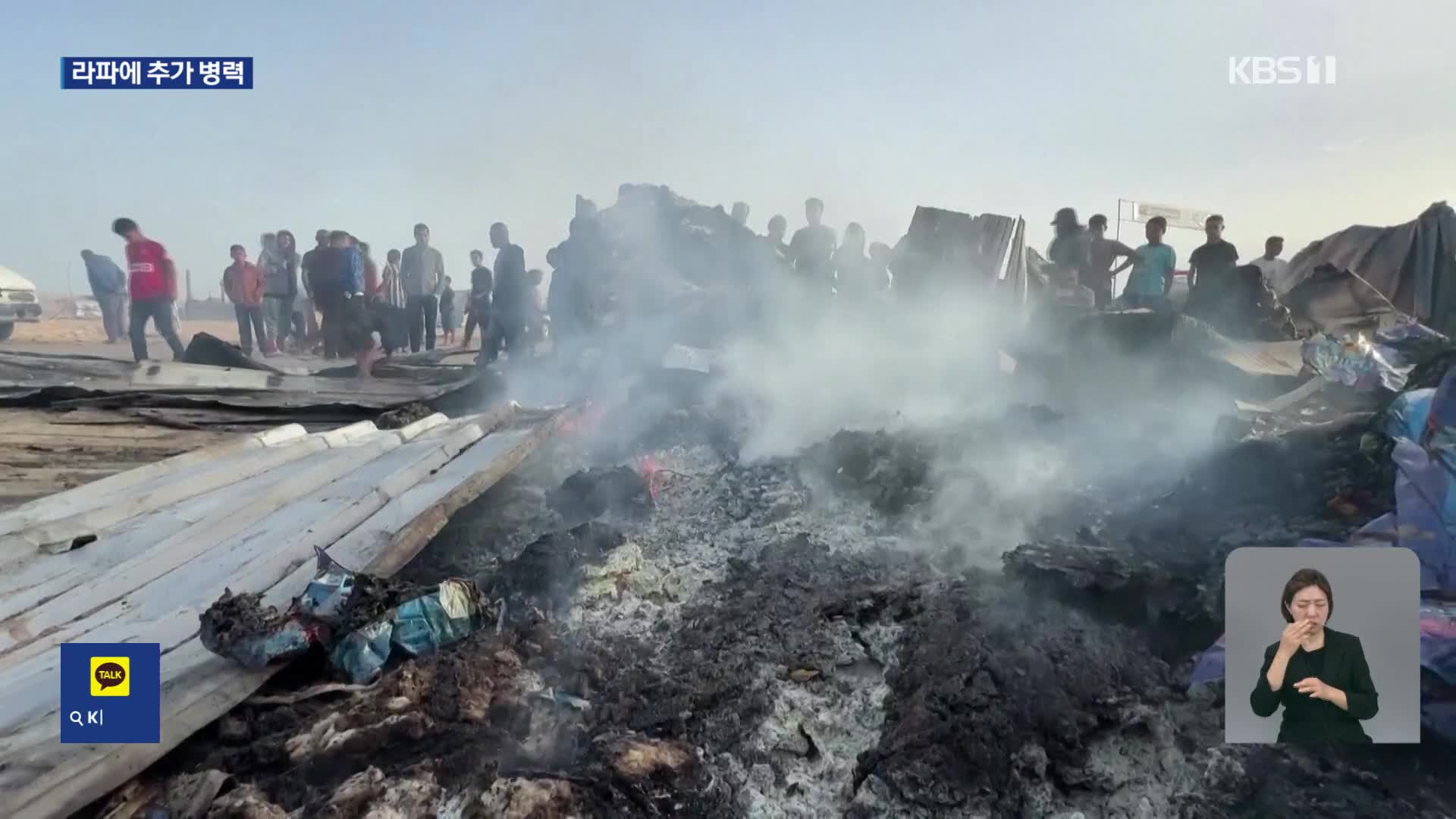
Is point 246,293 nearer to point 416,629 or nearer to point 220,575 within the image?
point 220,575

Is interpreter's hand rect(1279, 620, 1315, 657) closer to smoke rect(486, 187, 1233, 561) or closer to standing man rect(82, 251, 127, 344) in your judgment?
smoke rect(486, 187, 1233, 561)

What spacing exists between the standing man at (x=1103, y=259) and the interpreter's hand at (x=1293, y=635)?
24.8 ft

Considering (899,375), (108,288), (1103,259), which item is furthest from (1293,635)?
(108,288)

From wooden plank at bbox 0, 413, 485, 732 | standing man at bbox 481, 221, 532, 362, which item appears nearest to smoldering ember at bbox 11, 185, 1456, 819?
wooden plank at bbox 0, 413, 485, 732

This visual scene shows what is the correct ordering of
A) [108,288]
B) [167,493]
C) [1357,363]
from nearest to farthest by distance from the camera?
[167,493]
[1357,363]
[108,288]

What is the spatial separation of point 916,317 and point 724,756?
7184 millimetres

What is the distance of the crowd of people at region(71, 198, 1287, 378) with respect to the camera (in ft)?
28.2

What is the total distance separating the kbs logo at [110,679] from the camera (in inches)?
91.7

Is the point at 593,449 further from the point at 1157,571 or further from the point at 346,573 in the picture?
the point at 1157,571

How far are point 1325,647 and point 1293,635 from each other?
0.08m

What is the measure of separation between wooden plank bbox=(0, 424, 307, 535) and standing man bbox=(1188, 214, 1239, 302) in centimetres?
890

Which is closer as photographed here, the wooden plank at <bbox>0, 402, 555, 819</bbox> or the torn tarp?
the wooden plank at <bbox>0, 402, 555, 819</bbox>

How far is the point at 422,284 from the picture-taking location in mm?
11383

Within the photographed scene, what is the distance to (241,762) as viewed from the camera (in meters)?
2.37
